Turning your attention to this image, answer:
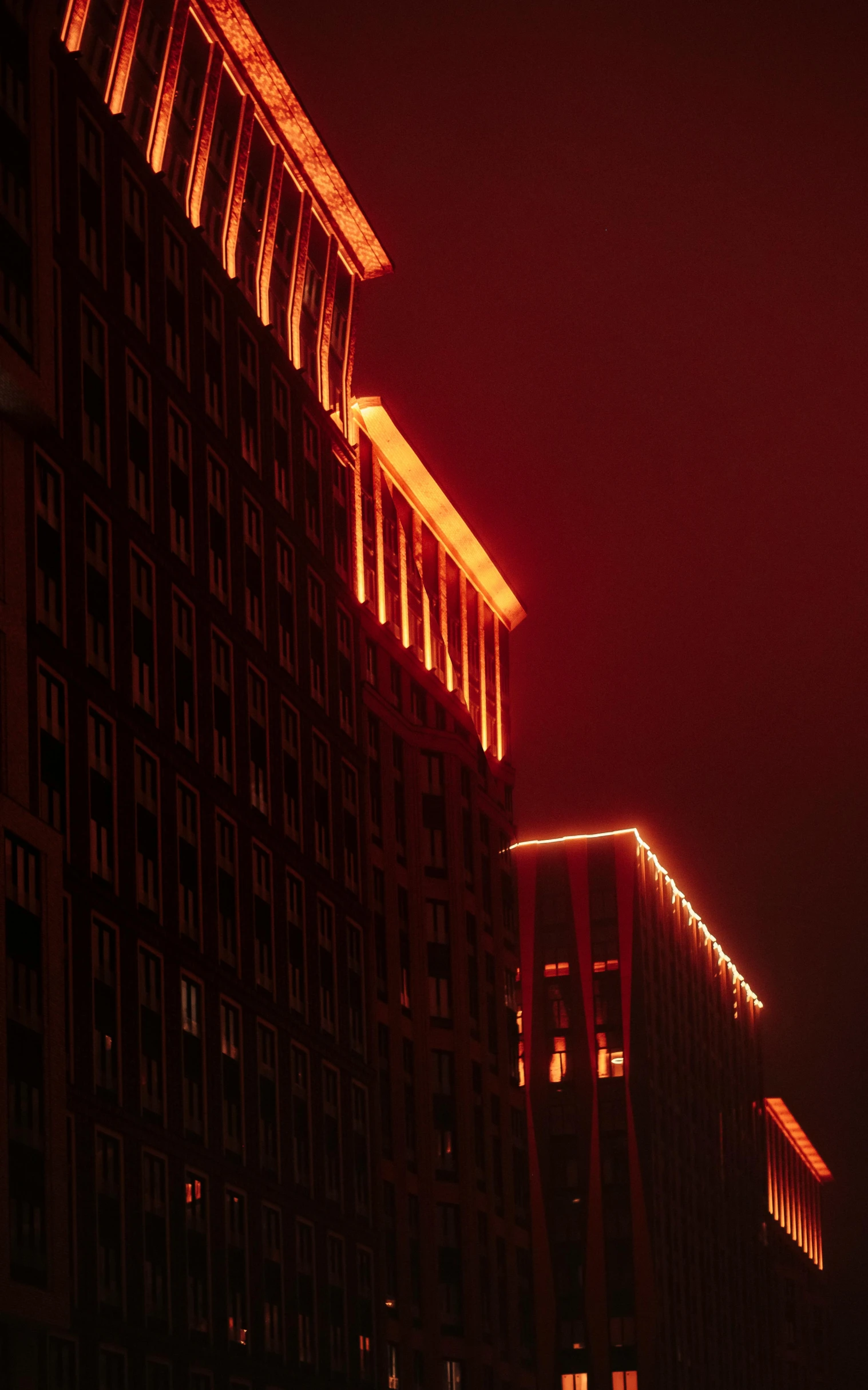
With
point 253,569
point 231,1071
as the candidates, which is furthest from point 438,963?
point 231,1071

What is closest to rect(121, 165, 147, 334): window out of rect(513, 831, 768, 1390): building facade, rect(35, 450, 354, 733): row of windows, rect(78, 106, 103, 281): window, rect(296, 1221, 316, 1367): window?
rect(78, 106, 103, 281): window

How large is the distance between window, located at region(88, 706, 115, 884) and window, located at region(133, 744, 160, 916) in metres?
1.76

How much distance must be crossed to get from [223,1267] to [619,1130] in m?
68.6

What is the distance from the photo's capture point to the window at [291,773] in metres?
80.1

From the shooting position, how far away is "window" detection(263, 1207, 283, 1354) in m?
70.7

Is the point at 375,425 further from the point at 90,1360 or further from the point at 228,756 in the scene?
the point at 90,1360

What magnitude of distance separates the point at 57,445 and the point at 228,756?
589 inches

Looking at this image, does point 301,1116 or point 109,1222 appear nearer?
point 109,1222

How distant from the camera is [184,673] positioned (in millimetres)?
71438

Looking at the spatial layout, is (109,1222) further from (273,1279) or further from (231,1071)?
(273,1279)

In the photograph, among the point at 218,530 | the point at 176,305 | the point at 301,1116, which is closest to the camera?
the point at 176,305

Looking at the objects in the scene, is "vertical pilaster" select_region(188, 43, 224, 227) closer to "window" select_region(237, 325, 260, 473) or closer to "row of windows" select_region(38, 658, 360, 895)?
"window" select_region(237, 325, 260, 473)

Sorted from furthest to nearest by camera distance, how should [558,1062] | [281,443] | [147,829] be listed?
[558,1062], [281,443], [147,829]

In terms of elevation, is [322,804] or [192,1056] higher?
[322,804]
